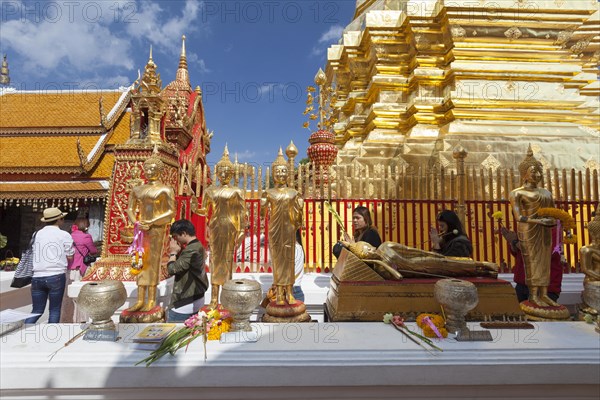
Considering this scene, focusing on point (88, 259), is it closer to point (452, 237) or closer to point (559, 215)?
point (452, 237)

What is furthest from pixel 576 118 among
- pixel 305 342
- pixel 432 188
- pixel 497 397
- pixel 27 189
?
pixel 27 189

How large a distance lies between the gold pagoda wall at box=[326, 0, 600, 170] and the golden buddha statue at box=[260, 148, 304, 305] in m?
4.51

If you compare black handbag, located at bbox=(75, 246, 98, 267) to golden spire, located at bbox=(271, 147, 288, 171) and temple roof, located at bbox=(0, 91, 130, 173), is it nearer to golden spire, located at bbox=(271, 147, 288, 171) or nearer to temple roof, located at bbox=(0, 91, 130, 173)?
golden spire, located at bbox=(271, 147, 288, 171)

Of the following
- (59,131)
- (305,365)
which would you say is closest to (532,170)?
(305,365)

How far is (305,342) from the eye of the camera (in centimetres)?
254

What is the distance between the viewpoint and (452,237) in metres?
3.93

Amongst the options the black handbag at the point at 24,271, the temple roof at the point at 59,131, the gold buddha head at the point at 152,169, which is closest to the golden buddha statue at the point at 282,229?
the gold buddha head at the point at 152,169

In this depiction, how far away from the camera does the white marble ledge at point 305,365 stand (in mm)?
2201

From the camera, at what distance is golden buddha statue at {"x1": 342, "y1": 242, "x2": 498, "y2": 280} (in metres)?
3.28

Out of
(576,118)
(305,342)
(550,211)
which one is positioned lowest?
(305,342)

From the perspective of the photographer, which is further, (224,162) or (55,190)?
(55,190)

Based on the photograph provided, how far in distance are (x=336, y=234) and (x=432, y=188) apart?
6.24 ft

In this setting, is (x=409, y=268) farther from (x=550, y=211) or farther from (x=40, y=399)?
(x=40, y=399)

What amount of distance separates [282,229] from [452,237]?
6.69ft
